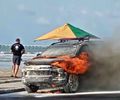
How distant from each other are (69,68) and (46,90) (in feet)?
6.24

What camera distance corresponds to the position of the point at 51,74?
1661 centimetres

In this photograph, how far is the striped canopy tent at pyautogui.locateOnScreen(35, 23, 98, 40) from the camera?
2607cm

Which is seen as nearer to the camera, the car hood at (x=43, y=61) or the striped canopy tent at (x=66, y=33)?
the car hood at (x=43, y=61)

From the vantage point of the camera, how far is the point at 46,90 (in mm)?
18266

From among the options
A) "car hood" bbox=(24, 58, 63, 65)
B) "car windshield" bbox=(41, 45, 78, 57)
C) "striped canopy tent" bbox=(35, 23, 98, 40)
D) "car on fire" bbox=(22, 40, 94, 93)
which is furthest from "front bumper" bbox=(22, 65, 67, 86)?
"striped canopy tent" bbox=(35, 23, 98, 40)

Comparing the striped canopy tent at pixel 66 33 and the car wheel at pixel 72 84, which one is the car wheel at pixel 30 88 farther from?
the striped canopy tent at pixel 66 33

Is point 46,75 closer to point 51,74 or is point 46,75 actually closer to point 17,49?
point 51,74

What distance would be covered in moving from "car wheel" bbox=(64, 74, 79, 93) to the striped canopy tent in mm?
8927

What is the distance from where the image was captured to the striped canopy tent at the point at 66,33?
26072 mm

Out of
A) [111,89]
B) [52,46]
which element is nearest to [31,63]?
[52,46]

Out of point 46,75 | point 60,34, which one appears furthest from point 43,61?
point 60,34

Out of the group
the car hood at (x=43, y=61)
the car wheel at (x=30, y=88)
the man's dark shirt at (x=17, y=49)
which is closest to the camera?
the car hood at (x=43, y=61)

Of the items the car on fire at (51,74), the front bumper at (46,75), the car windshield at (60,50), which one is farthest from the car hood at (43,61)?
the car windshield at (60,50)

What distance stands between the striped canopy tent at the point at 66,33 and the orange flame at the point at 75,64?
8.38 metres
